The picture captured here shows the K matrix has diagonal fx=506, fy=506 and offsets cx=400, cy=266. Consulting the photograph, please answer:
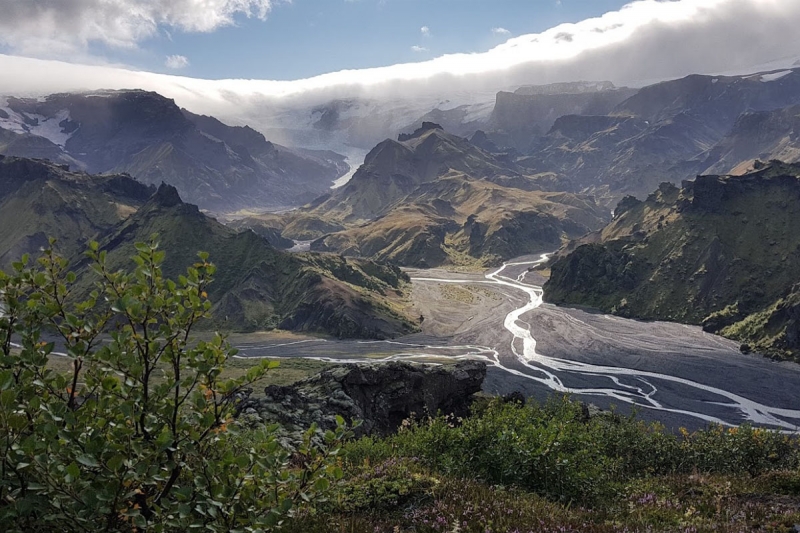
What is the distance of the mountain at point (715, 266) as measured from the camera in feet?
439

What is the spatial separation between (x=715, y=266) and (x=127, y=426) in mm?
181224

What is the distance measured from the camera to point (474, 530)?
30.4 ft

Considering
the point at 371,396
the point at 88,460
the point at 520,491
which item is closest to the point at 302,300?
the point at 371,396

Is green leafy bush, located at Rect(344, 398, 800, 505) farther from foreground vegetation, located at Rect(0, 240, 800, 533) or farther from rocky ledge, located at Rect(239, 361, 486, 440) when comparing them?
rocky ledge, located at Rect(239, 361, 486, 440)

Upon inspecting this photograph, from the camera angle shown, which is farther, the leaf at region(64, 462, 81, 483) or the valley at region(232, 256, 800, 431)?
the valley at region(232, 256, 800, 431)

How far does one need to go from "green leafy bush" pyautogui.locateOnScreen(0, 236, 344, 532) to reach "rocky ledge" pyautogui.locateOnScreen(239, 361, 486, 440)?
22975mm

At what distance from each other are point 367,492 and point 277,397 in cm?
2221

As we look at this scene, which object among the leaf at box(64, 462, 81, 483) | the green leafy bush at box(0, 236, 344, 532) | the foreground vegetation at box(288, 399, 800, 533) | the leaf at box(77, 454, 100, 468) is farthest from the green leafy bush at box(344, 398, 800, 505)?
the leaf at box(64, 462, 81, 483)

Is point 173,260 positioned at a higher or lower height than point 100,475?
lower

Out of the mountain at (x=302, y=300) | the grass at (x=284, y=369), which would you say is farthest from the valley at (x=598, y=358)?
the grass at (x=284, y=369)

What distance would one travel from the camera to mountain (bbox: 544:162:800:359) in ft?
439

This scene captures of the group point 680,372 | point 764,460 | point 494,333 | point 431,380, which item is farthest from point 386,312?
point 764,460

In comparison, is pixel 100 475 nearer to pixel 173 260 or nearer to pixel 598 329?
pixel 598 329

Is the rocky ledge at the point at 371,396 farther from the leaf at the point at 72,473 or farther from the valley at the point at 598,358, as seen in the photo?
the valley at the point at 598,358
